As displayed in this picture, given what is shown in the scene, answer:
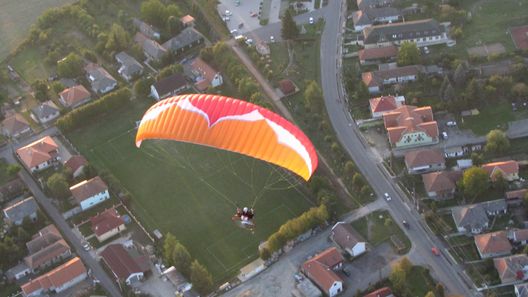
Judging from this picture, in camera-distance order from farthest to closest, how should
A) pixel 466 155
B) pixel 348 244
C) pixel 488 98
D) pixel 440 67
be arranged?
pixel 440 67 → pixel 488 98 → pixel 466 155 → pixel 348 244

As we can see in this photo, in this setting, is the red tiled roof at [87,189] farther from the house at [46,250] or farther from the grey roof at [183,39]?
the grey roof at [183,39]

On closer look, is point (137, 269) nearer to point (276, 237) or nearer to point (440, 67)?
point (276, 237)

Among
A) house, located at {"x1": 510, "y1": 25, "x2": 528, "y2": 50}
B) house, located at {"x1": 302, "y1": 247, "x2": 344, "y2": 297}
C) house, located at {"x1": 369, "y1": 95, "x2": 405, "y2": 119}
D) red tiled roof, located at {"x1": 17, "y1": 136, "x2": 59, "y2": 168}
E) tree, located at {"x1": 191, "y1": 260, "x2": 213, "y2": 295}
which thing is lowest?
house, located at {"x1": 510, "y1": 25, "x2": 528, "y2": 50}

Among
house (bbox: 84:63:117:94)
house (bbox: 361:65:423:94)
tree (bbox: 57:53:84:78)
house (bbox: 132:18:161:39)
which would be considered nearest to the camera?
house (bbox: 361:65:423:94)

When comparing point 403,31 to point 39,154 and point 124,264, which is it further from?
point 124,264

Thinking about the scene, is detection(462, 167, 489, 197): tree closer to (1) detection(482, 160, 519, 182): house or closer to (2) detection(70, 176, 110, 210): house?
(1) detection(482, 160, 519, 182): house

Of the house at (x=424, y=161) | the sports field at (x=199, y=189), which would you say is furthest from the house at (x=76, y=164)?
the house at (x=424, y=161)

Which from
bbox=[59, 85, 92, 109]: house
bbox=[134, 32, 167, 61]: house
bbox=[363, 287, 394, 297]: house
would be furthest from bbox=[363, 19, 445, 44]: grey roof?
bbox=[363, 287, 394, 297]: house

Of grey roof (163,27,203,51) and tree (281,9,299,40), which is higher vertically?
grey roof (163,27,203,51)

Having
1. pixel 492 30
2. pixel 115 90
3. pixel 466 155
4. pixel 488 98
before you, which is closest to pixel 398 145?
pixel 466 155
